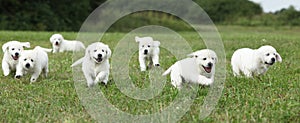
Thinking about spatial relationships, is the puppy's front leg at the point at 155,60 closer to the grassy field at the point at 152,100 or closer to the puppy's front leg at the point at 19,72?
the grassy field at the point at 152,100

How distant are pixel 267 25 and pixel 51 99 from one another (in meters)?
35.2

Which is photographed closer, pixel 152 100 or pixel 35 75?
pixel 152 100

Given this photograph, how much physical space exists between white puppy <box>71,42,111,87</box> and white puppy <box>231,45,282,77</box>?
224 cm

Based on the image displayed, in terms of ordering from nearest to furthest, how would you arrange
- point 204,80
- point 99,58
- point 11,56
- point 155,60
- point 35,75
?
point 204,80 < point 99,58 < point 35,75 < point 11,56 < point 155,60

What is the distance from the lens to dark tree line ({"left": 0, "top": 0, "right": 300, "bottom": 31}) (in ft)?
122

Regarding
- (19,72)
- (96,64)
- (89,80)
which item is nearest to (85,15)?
(19,72)

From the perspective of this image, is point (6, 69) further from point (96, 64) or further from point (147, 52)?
point (147, 52)

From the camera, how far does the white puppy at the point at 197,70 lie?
658 cm

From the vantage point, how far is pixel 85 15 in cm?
4266

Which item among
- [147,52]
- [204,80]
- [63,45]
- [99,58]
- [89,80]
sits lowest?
[204,80]

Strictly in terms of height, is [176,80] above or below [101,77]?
below

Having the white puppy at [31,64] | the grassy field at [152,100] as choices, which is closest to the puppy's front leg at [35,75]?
the white puppy at [31,64]

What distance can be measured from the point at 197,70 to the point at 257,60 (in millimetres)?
1607

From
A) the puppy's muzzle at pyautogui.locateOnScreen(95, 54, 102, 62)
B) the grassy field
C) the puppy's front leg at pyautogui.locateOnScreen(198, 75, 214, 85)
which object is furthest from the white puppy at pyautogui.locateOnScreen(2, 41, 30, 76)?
the puppy's front leg at pyautogui.locateOnScreen(198, 75, 214, 85)
